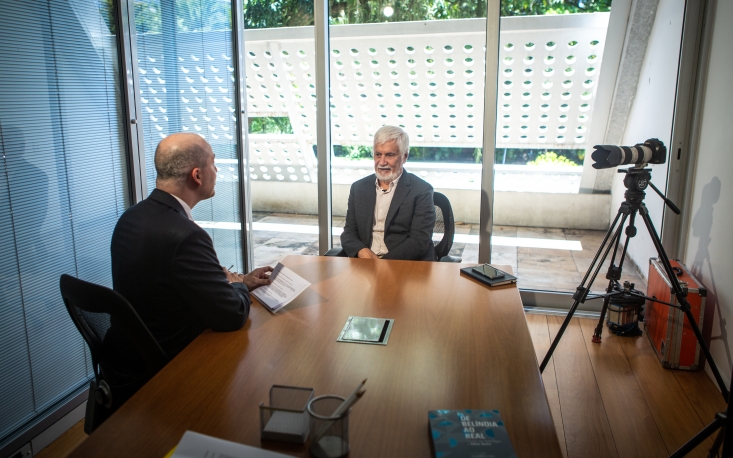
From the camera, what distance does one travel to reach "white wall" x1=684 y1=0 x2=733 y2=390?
2.67 meters

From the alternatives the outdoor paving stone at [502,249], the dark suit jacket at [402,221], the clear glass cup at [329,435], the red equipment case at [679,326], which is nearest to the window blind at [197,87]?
the dark suit jacket at [402,221]

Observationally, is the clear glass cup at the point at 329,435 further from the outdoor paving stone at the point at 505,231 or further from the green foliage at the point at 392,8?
the green foliage at the point at 392,8

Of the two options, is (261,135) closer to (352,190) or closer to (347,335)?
(352,190)

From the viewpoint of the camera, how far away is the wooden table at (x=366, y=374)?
116 centimetres

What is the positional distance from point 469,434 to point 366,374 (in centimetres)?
37

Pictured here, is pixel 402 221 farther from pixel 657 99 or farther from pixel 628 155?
pixel 657 99

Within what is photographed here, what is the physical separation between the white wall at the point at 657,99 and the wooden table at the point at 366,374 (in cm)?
202

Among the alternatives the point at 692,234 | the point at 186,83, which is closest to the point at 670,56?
the point at 692,234

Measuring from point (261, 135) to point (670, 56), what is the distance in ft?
9.65

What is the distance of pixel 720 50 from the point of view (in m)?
2.87

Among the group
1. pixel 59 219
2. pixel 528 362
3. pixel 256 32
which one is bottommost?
pixel 528 362

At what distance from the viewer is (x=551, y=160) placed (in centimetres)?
376

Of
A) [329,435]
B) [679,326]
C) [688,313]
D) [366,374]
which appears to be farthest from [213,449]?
[679,326]

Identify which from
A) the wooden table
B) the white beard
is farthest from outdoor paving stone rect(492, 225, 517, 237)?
the wooden table
